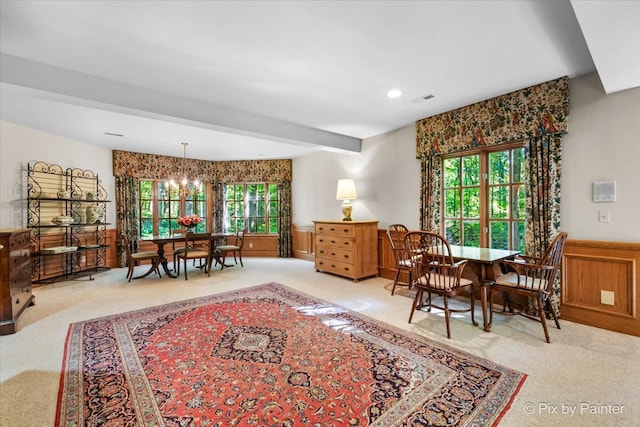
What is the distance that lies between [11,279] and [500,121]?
18.1ft

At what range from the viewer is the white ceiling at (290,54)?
6.18ft

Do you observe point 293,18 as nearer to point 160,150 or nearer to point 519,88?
point 519,88

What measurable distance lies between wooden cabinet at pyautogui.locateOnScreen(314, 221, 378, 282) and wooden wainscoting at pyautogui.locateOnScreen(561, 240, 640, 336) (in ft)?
8.17

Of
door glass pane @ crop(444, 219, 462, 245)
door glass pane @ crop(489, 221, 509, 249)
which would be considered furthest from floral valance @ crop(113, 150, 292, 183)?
door glass pane @ crop(489, 221, 509, 249)

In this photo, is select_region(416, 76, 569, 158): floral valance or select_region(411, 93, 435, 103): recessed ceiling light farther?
select_region(411, 93, 435, 103): recessed ceiling light

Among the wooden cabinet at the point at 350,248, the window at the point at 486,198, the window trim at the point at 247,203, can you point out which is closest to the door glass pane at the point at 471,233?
the window at the point at 486,198

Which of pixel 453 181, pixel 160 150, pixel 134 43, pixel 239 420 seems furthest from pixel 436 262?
pixel 160 150

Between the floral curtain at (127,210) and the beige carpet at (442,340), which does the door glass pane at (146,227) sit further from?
the beige carpet at (442,340)

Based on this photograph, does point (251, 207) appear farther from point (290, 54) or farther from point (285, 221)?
point (290, 54)

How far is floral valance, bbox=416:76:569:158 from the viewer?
115 inches

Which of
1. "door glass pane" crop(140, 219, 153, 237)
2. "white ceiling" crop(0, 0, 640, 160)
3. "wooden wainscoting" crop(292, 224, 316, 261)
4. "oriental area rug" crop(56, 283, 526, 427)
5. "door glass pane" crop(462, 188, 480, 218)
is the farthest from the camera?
"wooden wainscoting" crop(292, 224, 316, 261)

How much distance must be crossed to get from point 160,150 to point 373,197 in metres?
4.58

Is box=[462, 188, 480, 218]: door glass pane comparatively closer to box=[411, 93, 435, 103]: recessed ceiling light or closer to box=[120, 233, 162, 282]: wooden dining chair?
box=[411, 93, 435, 103]: recessed ceiling light

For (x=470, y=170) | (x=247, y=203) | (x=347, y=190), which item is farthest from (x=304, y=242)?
(x=470, y=170)
